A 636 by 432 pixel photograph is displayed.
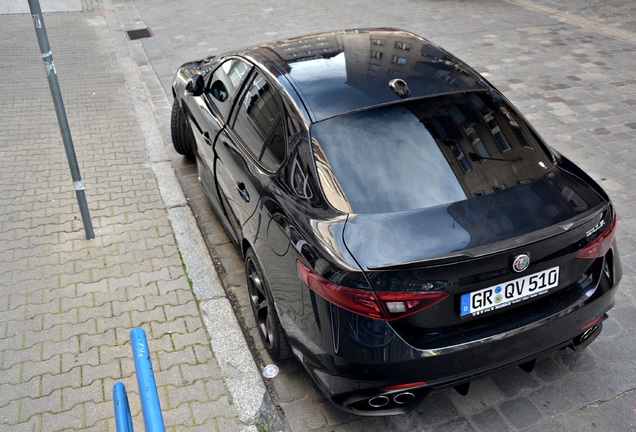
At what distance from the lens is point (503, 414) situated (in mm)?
3531

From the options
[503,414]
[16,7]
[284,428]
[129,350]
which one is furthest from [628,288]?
[16,7]

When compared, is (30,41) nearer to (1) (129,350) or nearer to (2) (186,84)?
(2) (186,84)

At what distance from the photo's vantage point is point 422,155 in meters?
3.50

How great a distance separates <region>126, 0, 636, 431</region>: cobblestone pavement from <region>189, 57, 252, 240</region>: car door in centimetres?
48

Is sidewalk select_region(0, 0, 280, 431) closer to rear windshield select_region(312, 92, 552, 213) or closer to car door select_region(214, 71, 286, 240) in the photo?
car door select_region(214, 71, 286, 240)

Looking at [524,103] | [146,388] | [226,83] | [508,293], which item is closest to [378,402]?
[508,293]

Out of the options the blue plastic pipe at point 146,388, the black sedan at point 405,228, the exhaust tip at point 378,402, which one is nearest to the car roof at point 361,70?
the black sedan at point 405,228

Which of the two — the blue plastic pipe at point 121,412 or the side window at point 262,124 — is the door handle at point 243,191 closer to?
the side window at point 262,124

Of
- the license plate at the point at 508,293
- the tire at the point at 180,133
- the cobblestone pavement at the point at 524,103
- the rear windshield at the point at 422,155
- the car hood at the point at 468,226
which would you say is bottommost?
the cobblestone pavement at the point at 524,103

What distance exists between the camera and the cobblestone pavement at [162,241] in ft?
11.8

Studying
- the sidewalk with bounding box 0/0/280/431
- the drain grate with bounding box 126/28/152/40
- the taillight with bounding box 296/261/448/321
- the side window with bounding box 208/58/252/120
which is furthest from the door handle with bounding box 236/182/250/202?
the drain grate with bounding box 126/28/152/40

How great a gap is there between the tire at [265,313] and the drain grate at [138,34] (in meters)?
8.18

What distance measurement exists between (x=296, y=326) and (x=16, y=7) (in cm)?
1273

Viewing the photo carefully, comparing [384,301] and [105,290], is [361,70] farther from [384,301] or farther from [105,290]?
[105,290]
